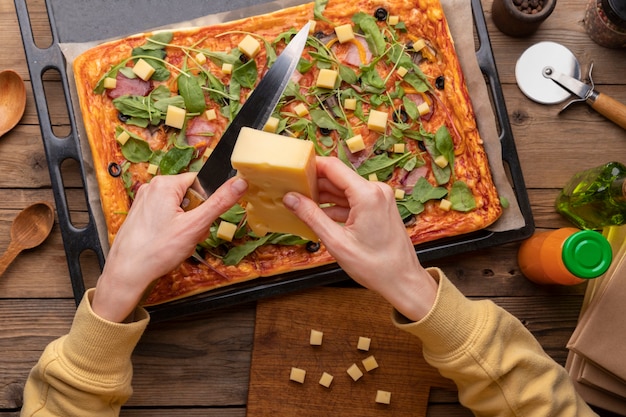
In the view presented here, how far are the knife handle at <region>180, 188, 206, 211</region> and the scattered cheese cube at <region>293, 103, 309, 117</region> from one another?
54cm

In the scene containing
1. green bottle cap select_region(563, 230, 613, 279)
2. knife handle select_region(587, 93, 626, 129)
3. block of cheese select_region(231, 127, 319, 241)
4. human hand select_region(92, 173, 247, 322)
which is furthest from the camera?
knife handle select_region(587, 93, 626, 129)

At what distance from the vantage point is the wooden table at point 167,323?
2.62 m

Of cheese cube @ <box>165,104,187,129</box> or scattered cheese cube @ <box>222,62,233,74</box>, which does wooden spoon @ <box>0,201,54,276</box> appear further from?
scattered cheese cube @ <box>222,62,233,74</box>

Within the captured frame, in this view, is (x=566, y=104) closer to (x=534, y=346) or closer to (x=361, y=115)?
(x=361, y=115)

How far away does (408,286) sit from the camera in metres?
1.97

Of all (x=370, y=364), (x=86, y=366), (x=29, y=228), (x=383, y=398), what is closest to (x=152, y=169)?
(x=29, y=228)

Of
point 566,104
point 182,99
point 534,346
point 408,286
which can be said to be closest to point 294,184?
point 408,286

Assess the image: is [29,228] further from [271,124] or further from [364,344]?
[364,344]

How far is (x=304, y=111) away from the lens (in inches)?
99.9

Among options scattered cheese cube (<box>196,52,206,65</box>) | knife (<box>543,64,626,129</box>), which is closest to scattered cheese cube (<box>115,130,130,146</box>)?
scattered cheese cube (<box>196,52,206,65</box>)

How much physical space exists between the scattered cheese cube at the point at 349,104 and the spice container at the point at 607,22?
1078 mm

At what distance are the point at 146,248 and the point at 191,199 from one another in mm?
291

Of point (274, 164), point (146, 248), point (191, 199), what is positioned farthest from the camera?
point (191, 199)

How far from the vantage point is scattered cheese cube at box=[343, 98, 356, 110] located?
8.38 ft
